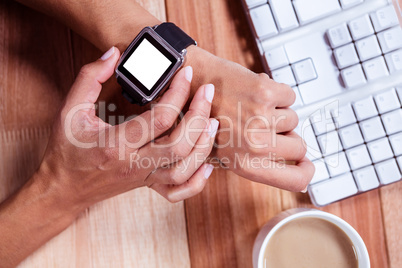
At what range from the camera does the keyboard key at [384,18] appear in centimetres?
57

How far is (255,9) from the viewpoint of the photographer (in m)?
0.57

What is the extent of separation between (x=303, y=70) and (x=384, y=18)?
0.44 feet

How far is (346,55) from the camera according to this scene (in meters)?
0.58

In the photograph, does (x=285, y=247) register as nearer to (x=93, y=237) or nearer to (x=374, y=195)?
(x=374, y=195)

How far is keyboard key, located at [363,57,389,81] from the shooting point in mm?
577

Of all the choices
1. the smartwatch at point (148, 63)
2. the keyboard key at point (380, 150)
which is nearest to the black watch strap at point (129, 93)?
the smartwatch at point (148, 63)

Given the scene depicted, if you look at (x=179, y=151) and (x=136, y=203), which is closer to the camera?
(x=179, y=151)

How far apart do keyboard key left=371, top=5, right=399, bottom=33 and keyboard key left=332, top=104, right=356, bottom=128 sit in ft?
0.40

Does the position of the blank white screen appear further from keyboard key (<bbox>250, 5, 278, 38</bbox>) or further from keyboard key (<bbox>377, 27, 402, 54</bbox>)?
keyboard key (<bbox>377, 27, 402, 54</bbox>)

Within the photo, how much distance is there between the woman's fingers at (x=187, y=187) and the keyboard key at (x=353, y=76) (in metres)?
0.24

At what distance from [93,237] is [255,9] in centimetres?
43

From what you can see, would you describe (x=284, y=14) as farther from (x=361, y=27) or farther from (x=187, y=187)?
(x=187, y=187)

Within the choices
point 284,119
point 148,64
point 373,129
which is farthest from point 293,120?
point 148,64

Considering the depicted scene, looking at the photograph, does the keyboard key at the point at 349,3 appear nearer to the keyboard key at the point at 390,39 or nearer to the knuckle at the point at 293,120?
the keyboard key at the point at 390,39
